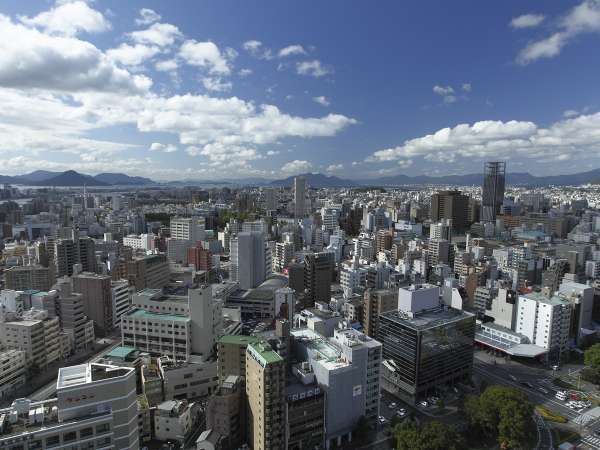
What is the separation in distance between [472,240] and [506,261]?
7.36 meters

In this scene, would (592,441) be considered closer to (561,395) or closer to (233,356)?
(561,395)

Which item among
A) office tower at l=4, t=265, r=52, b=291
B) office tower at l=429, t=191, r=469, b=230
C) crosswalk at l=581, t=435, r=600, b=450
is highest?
office tower at l=429, t=191, r=469, b=230

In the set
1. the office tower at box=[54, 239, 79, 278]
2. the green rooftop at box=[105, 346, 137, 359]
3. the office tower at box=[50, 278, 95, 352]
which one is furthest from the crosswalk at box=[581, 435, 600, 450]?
the office tower at box=[54, 239, 79, 278]

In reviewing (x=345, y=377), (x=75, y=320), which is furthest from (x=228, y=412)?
(x=75, y=320)

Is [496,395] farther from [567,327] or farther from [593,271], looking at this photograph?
[593,271]

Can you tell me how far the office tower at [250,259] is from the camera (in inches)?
1069

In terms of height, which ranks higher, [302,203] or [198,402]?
[302,203]

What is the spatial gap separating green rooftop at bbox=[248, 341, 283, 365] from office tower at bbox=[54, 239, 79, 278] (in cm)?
2232

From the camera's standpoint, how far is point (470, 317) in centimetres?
1702

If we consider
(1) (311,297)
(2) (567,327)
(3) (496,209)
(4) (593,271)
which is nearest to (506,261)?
(4) (593,271)

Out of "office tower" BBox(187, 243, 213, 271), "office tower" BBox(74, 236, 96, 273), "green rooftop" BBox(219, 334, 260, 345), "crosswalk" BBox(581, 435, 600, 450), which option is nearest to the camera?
"crosswalk" BBox(581, 435, 600, 450)

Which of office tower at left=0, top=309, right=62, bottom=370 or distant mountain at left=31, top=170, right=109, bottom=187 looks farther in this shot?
distant mountain at left=31, top=170, right=109, bottom=187

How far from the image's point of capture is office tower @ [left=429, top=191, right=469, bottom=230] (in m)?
58.0

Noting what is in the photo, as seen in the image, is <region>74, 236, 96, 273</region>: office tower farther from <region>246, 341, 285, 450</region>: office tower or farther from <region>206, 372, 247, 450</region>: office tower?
<region>246, 341, 285, 450</region>: office tower
